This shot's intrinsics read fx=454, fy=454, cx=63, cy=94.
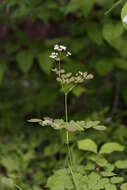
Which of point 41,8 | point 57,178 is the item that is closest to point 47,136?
point 41,8

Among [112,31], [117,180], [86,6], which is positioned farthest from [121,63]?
[117,180]

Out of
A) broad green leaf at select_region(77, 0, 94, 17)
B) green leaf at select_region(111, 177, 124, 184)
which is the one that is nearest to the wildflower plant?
green leaf at select_region(111, 177, 124, 184)

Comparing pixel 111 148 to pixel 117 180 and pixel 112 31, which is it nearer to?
pixel 117 180

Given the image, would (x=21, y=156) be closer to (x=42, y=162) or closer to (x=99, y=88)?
(x=42, y=162)

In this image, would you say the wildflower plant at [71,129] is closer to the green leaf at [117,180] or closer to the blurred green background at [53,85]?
the green leaf at [117,180]

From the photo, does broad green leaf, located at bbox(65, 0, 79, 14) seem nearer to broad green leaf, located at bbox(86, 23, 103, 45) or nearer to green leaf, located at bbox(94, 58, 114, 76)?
broad green leaf, located at bbox(86, 23, 103, 45)

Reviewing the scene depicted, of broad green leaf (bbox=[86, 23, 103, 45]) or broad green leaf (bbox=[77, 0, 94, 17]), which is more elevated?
broad green leaf (bbox=[77, 0, 94, 17])

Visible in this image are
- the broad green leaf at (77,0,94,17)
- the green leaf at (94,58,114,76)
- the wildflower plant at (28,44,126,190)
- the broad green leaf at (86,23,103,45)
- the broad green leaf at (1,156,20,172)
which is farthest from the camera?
the green leaf at (94,58,114,76)

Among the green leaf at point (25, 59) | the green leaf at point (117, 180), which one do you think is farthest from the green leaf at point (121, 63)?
the green leaf at point (117, 180)
